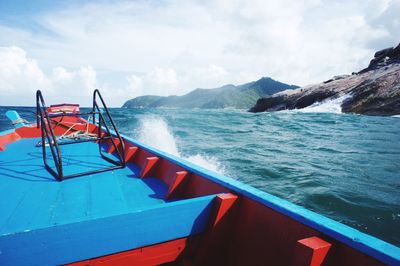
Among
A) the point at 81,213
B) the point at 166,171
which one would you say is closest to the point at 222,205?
the point at 81,213

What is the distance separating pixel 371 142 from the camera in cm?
1192

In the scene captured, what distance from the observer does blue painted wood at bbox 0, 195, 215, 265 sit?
1632 mm

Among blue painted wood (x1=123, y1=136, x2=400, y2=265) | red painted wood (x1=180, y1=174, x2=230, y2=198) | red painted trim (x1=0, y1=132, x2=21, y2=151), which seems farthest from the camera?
red painted trim (x1=0, y1=132, x2=21, y2=151)

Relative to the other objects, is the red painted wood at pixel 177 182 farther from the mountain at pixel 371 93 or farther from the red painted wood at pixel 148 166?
the mountain at pixel 371 93

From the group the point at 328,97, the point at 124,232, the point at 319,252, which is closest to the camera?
the point at 319,252

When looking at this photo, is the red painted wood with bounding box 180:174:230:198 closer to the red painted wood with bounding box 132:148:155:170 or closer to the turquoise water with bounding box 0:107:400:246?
the red painted wood with bounding box 132:148:155:170

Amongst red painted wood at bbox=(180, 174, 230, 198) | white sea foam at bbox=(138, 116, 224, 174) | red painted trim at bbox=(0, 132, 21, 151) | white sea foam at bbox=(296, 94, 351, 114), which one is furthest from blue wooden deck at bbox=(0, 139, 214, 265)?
white sea foam at bbox=(296, 94, 351, 114)

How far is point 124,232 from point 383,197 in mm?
5606

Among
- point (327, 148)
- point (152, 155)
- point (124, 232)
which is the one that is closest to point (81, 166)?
point (152, 155)

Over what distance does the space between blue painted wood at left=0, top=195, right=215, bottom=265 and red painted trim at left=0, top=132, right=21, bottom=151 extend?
5.70m

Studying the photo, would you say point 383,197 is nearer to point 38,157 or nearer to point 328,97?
point 38,157

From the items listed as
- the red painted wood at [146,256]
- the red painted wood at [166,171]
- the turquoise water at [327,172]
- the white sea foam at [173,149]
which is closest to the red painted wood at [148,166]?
the red painted wood at [166,171]

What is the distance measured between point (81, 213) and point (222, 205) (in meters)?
1.60

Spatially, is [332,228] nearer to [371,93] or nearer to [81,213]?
[81,213]
